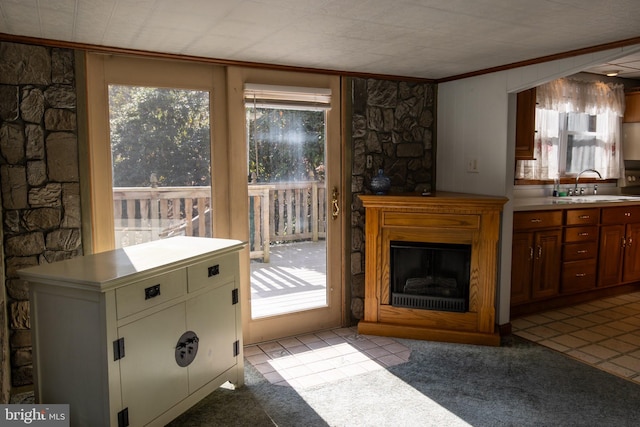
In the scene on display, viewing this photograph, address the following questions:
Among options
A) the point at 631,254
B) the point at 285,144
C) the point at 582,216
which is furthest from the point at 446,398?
the point at 631,254

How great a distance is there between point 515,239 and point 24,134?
358 centimetres

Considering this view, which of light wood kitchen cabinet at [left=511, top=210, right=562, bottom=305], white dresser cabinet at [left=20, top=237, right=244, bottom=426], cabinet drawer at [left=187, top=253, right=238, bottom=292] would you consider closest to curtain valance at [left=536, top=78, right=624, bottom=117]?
light wood kitchen cabinet at [left=511, top=210, right=562, bottom=305]

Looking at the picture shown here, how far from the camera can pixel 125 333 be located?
2051mm

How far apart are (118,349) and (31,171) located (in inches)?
53.5

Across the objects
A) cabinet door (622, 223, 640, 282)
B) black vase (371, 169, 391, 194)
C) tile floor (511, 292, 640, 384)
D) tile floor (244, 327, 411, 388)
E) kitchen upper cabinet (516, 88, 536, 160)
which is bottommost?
tile floor (244, 327, 411, 388)

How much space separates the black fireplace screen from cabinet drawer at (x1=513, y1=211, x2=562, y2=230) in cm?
72

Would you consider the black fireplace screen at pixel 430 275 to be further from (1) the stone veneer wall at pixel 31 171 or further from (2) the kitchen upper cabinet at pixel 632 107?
(2) the kitchen upper cabinet at pixel 632 107

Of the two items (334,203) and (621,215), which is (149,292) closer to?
(334,203)

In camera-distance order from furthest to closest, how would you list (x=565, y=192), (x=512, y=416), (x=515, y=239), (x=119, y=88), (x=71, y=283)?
(x=565, y=192), (x=515, y=239), (x=119, y=88), (x=512, y=416), (x=71, y=283)

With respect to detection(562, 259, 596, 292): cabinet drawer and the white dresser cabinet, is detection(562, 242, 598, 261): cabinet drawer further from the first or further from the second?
the white dresser cabinet

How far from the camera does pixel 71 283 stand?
6.48 feet

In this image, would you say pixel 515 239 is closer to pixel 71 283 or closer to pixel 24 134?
pixel 71 283

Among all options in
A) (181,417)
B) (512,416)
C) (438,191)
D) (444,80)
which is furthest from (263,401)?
(444,80)

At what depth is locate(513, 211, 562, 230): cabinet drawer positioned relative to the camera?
3.96 meters
